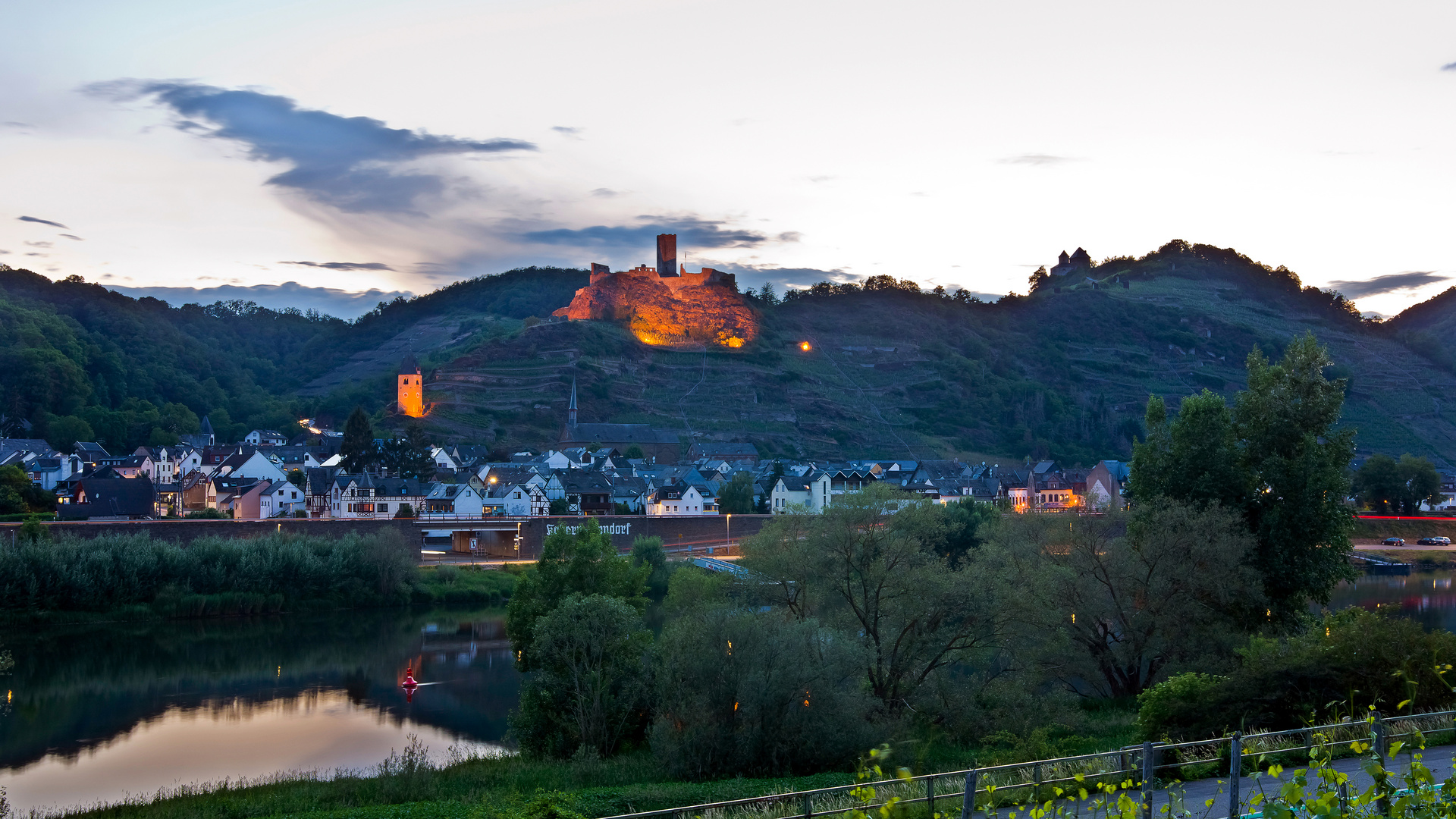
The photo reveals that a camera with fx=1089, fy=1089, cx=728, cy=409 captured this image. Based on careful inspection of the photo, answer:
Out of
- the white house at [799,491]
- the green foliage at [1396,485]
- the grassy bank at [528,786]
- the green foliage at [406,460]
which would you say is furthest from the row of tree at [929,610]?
the green foliage at [1396,485]

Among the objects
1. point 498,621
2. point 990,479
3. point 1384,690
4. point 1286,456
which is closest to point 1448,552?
point 990,479

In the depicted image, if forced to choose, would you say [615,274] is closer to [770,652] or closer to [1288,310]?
[1288,310]

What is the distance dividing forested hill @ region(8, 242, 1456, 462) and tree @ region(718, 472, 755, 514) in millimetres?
38274

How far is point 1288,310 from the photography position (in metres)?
193

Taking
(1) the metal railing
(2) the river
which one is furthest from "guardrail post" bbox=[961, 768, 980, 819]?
(2) the river

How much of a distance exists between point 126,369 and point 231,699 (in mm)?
99961

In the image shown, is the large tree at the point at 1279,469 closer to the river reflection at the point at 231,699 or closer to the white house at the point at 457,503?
the river reflection at the point at 231,699

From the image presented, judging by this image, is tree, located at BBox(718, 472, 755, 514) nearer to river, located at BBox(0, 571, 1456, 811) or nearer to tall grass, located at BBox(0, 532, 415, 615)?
tall grass, located at BBox(0, 532, 415, 615)

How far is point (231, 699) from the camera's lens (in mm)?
28766

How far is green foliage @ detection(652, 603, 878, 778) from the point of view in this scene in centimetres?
1761

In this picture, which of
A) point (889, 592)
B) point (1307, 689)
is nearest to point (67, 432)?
point (889, 592)

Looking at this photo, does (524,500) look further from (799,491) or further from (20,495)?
(20,495)

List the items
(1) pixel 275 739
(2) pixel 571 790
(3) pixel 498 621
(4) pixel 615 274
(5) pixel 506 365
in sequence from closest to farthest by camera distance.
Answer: (2) pixel 571 790
(1) pixel 275 739
(3) pixel 498 621
(5) pixel 506 365
(4) pixel 615 274

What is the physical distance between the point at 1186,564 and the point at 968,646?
5.20m
